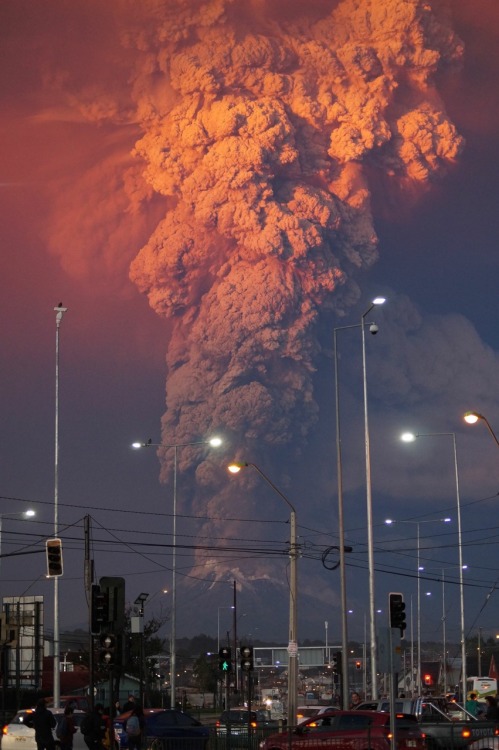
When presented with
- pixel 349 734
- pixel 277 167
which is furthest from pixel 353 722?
pixel 277 167

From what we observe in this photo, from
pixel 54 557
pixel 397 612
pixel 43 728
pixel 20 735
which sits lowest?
pixel 20 735

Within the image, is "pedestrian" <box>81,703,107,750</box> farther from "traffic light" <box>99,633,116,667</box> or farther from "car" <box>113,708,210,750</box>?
"traffic light" <box>99,633,116,667</box>

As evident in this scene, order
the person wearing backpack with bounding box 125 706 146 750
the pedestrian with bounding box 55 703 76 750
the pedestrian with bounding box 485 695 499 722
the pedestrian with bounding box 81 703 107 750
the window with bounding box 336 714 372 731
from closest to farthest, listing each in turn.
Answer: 1. the pedestrian with bounding box 81 703 107 750
2. the pedestrian with bounding box 55 703 76 750
3. the person wearing backpack with bounding box 125 706 146 750
4. the window with bounding box 336 714 372 731
5. the pedestrian with bounding box 485 695 499 722

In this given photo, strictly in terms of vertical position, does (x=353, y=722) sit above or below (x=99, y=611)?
below

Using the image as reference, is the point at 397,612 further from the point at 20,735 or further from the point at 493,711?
the point at 20,735

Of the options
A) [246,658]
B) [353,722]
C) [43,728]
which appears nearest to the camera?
[43,728]

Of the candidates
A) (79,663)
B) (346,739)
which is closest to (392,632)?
(346,739)

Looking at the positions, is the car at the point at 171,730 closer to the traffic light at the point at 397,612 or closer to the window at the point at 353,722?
the window at the point at 353,722

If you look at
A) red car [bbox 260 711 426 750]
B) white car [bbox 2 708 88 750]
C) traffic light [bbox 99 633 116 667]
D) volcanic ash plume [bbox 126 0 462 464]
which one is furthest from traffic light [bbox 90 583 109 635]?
volcanic ash plume [bbox 126 0 462 464]
